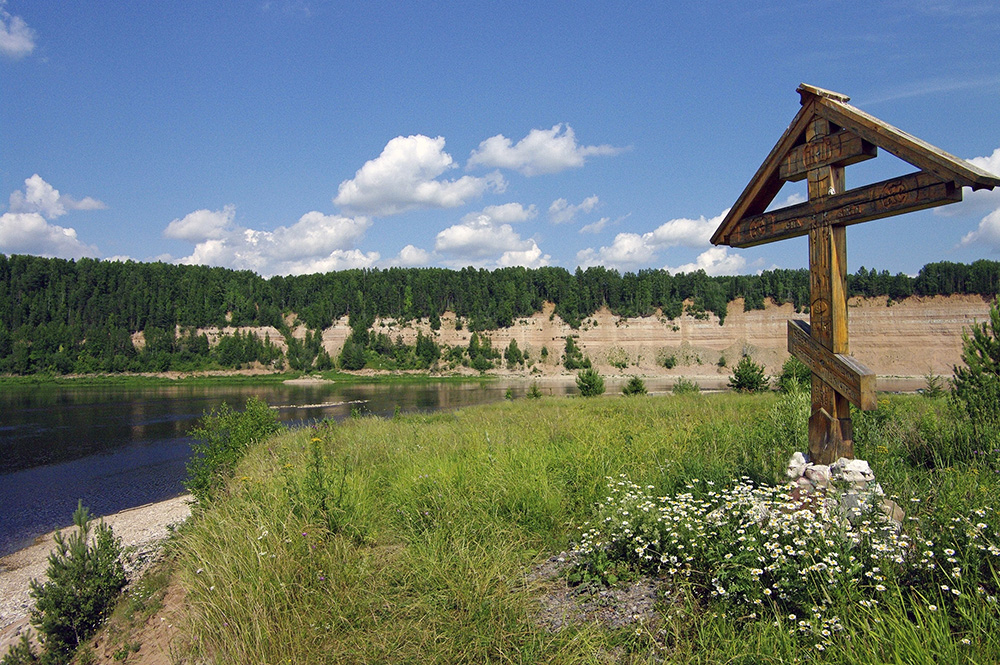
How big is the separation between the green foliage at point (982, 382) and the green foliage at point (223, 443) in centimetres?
999

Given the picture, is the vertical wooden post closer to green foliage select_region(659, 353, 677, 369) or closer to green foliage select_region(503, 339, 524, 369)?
green foliage select_region(659, 353, 677, 369)

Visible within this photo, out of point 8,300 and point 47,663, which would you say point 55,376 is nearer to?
point 8,300

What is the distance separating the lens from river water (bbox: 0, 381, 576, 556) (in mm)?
18766

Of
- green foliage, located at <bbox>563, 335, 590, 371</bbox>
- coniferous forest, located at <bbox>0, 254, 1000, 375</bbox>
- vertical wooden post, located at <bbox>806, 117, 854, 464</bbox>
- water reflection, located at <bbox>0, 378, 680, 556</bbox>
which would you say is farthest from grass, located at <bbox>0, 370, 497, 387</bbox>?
vertical wooden post, located at <bbox>806, 117, 854, 464</bbox>

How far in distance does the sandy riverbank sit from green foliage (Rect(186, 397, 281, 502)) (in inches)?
21.8

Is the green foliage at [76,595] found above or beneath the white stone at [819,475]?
beneath

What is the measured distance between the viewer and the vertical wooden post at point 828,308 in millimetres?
4840

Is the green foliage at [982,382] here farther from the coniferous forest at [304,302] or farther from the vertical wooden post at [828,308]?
the coniferous forest at [304,302]

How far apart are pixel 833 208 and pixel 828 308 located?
89cm

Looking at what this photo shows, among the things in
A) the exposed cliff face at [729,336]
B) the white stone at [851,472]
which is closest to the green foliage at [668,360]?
the exposed cliff face at [729,336]

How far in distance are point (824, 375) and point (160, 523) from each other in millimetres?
16223

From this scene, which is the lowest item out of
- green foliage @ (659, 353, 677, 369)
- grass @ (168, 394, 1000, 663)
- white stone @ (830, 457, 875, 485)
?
green foliage @ (659, 353, 677, 369)

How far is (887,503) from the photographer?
3949mm

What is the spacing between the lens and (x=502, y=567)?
3.95 m
